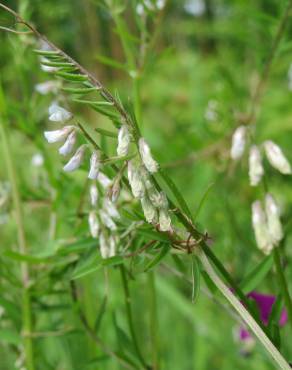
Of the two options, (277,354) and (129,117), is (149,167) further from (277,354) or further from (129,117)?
(277,354)

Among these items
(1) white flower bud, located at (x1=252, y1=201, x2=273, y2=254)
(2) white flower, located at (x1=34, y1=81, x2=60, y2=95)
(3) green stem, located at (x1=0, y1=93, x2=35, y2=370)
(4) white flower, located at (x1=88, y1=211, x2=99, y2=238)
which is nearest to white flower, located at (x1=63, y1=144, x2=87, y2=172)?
(4) white flower, located at (x1=88, y1=211, x2=99, y2=238)

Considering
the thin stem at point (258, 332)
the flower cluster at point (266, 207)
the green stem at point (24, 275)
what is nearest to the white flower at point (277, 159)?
the flower cluster at point (266, 207)

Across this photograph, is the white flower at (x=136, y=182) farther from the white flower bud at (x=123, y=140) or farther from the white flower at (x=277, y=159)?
the white flower at (x=277, y=159)

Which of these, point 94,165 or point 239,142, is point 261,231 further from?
point 94,165

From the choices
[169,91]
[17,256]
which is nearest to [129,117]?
[17,256]

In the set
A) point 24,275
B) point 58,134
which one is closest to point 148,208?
point 58,134

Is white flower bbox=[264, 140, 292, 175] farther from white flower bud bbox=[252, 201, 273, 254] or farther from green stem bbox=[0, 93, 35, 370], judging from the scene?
green stem bbox=[0, 93, 35, 370]
